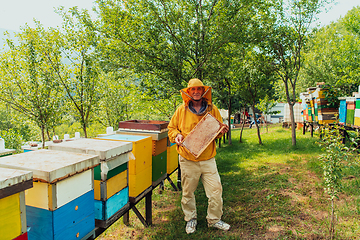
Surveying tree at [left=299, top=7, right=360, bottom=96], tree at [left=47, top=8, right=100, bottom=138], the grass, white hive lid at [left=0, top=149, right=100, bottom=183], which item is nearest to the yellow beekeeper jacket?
the grass

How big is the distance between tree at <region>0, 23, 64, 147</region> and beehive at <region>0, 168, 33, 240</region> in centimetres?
600

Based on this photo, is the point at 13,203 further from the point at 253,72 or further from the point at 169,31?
the point at 253,72

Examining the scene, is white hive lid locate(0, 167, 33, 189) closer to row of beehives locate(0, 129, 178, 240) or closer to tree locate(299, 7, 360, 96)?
row of beehives locate(0, 129, 178, 240)

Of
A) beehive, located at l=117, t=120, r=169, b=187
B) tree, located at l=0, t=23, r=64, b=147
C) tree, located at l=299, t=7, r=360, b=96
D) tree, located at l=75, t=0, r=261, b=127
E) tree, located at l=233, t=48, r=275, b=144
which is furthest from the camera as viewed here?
tree, located at l=299, t=7, r=360, b=96

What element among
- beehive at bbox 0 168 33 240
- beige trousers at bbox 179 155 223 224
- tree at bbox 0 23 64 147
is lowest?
beige trousers at bbox 179 155 223 224

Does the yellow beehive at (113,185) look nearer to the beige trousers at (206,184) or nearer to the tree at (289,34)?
the beige trousers at (206,184)

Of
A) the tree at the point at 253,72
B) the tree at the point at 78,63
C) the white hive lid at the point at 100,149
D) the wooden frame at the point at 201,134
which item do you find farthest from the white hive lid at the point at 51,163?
the tree at the point at 253,72

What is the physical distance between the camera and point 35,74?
6.25 metres

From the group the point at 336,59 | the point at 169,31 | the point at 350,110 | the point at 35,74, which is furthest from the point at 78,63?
the point at 336,59

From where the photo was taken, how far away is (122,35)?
5.33 metres

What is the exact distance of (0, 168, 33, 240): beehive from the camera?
1182 mm

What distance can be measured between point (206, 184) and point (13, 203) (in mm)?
2295

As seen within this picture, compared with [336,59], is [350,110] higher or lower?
lower

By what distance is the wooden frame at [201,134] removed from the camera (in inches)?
110
